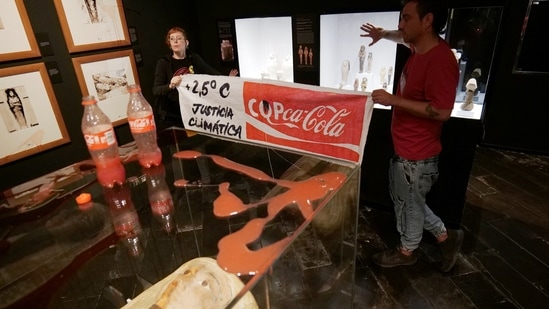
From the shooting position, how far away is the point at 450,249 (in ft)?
7.61

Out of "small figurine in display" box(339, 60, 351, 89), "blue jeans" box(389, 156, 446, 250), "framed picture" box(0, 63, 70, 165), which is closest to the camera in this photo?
"blue jeans" box(389, 156, 446, 250)

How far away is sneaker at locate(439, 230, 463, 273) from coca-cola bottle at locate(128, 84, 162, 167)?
1.99 metres

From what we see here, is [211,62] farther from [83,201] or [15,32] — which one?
[83,201]

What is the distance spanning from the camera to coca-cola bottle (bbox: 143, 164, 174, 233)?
1.57 m

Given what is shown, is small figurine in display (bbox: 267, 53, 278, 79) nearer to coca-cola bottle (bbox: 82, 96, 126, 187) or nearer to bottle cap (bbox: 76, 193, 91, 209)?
coca-cola bottle (bbox: 82, 96, 126, 187)

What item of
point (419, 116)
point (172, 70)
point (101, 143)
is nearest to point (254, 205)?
point (101, 143)

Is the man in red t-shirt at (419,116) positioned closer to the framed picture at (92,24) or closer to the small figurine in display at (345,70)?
the small figurine in display at (345,70)

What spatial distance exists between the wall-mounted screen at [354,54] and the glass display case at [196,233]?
1.47m

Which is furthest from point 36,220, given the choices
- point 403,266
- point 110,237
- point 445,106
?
point 403,266

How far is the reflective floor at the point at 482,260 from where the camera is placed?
209 centimetres

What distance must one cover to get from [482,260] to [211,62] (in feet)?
11.1

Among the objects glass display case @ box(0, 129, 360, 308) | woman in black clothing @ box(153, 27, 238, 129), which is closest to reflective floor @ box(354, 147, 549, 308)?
glass display case @ box(0, 129, 360, 308)

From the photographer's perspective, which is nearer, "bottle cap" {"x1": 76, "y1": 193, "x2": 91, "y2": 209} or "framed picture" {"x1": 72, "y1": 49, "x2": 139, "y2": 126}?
"bottle cap" {"x1": 76, "y1": 193, "x2": 91, "y2": 209}

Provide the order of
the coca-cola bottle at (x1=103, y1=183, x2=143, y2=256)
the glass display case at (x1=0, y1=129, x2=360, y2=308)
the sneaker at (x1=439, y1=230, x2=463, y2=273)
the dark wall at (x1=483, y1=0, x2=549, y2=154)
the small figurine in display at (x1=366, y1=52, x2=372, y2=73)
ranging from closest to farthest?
the glass display case at (x1=0, y1=129, x2=360, y2=308), the coca-cola bottle at (x1=103, y1=183, x2=143, y2=256), the sneaker at (x1=439, y1=230, x2=463, y2=273), the small figurine in display at (x1=366, y1=52, x2=372, y2=73), the dark wall at (x1=483, y1=0, x2=549, y2=154)
